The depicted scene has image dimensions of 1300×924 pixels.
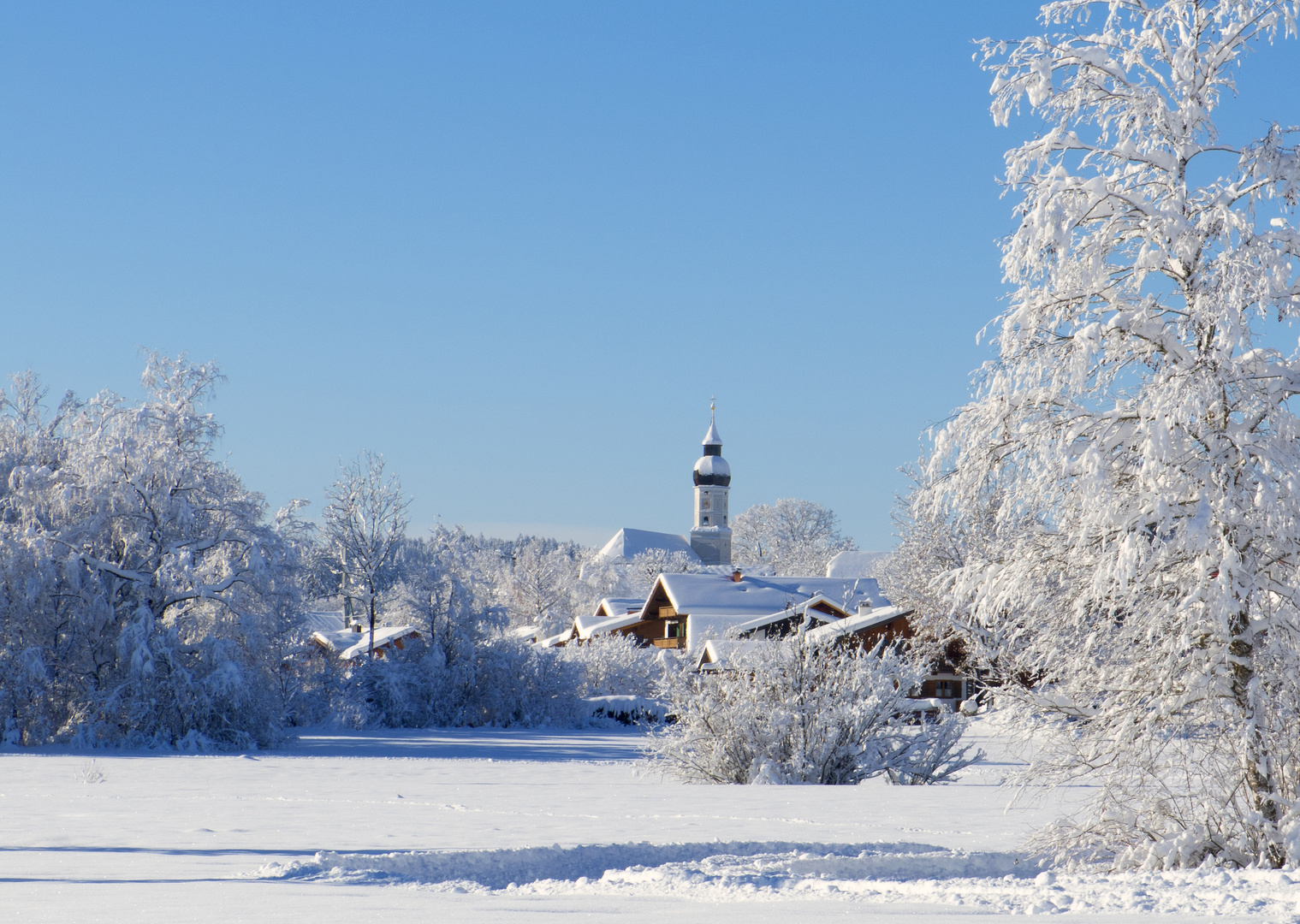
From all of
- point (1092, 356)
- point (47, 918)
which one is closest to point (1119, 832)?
point (1092, 356)

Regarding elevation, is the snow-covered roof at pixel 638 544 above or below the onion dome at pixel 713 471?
below

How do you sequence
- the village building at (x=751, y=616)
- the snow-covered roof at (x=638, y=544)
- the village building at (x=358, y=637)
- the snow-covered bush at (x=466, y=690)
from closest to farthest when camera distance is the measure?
the village building at (x=751, y=616) → the snow-covered bush at (x=466, y=690) → the village building at (x=358, y=637) → the snow-covered roof at (x=638, y=544)

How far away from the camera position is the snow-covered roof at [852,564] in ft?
298

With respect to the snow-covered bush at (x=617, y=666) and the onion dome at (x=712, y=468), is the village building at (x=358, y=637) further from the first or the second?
the onion dome at (x=712, y=468)

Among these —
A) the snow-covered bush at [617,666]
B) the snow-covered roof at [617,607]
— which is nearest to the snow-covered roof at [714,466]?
the snow-covered roof at [617,607]

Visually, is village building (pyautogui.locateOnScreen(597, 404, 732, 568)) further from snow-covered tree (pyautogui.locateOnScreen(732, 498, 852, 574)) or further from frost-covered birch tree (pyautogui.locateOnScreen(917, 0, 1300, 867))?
frost-covered birch tree (pyautogui.locateOnScreen(917, 0, 1300, 867))

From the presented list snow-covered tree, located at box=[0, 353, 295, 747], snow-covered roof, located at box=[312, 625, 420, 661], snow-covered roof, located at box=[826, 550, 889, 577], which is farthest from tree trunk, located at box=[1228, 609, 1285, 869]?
snow-covered roof, located at box=[826, 550, 889, 577]

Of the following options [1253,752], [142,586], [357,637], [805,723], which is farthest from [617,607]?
[1253,752]

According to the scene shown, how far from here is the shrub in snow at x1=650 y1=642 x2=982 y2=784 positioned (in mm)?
20062

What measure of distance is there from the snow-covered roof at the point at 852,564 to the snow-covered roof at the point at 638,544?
131 ft

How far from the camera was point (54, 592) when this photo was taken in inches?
1185

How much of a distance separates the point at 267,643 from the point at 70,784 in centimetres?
1127

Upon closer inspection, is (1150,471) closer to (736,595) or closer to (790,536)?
(736,595)

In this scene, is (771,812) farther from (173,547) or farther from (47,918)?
(173,547)
